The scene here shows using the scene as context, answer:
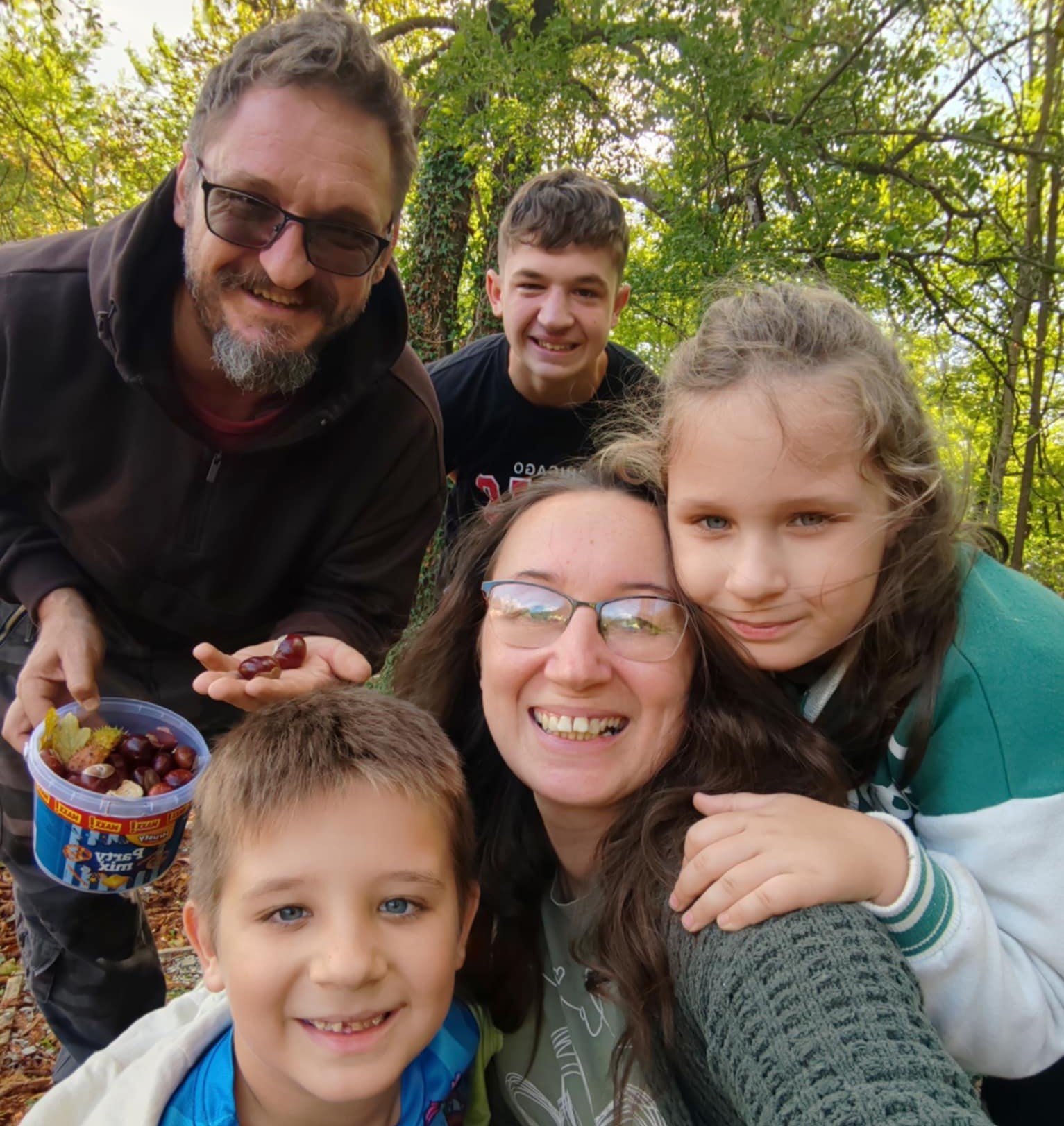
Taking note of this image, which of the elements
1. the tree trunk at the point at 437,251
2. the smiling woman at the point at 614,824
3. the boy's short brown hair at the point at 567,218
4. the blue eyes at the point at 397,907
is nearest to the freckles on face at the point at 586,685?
the smiling woman at the point at 614,824

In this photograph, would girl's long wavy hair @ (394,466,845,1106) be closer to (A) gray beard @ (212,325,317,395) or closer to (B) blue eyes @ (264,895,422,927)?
(B) blue eyes @ (264,895,422,927)

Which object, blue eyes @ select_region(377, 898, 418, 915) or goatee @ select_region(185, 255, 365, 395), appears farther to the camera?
goatee @ select_region(185, 255, 365, 395)

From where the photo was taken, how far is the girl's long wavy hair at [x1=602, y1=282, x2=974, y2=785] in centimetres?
178

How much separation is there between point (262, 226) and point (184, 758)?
1.52 m

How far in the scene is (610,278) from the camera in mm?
3984

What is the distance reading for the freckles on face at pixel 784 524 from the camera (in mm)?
1766

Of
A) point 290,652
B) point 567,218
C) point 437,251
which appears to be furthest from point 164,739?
point 437,251

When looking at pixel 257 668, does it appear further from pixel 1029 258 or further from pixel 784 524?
pixel 1029 258

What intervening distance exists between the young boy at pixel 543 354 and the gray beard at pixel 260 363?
1440 mm

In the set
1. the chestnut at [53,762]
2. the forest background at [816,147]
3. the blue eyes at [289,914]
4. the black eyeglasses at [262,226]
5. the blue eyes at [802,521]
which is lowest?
the chestnut at [53,762]

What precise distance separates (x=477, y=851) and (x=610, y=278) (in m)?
2.92

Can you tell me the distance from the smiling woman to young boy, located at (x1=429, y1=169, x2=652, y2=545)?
190 cm

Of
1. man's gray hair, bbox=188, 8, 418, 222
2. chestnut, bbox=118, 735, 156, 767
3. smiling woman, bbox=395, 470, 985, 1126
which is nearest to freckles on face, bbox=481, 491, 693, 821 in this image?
smiling woman, bbox=395, 470, 985, 1126

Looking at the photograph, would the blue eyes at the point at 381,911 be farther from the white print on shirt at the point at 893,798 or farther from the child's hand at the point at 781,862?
the white print on shirt at the point at 893,798
